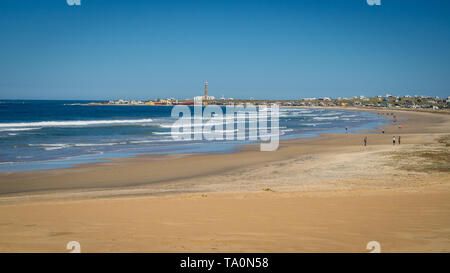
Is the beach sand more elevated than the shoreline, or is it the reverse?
the beach sand

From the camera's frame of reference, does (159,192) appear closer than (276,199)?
No

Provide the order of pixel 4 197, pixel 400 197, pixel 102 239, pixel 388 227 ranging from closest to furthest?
1. pixel 102 239
2. pixel 388 227
3. pixel 400 197
4. pixel 4 197

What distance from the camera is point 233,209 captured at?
8859 mm

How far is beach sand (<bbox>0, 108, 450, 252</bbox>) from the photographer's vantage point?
604 cm

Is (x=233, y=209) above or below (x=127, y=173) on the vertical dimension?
above

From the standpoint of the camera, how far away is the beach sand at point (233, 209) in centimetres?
604

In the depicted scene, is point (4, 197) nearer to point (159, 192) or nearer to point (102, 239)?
point (159, 192)

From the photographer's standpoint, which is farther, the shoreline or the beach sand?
the shoreline

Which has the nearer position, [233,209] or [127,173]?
[233,209]

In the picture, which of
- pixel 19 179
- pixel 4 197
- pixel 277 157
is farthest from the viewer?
pixel 277 157
